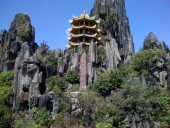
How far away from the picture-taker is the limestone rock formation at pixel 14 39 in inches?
1128

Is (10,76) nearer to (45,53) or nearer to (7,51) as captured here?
(7,51)

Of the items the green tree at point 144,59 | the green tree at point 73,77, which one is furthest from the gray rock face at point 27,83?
the green tree at point 144,59

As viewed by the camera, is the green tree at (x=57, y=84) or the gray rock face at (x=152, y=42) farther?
the gray rock face at (x=152, y=42)

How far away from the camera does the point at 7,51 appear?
29078 mm

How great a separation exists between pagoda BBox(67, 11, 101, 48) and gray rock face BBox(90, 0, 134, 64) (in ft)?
21.7

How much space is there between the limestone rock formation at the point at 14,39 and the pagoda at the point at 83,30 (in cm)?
586

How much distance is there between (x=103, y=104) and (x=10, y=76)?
12.2 meters

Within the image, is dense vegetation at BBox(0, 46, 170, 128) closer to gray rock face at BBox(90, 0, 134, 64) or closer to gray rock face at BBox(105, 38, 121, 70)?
gray rock face at BBox(105, 38, 121, 70)

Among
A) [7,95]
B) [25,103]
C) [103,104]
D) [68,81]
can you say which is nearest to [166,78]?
[103,104]

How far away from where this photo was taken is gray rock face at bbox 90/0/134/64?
4041 centimetres

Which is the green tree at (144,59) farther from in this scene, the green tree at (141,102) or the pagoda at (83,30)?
the pagoda at (83,30)

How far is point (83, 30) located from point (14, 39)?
971 cm

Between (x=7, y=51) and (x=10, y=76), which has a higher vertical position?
(x=7, y=51)

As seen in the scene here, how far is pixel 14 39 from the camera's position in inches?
1267
